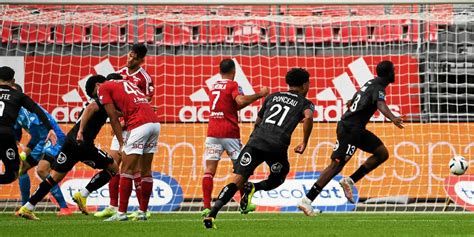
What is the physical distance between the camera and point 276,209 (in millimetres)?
17250

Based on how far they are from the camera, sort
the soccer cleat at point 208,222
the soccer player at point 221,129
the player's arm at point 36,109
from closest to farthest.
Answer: the soccer cleat at point 208,222 < the player's arm at point 36,109 < the soccer player at point 221,129

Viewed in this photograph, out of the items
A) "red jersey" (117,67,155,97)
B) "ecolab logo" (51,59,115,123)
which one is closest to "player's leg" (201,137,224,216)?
"red jersey" (117,67,155,97)

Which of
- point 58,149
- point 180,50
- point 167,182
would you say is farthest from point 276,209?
point 180,50

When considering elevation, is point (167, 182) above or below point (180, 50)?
below

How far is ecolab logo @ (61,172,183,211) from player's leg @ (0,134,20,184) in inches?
171

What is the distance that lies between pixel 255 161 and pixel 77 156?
3.14 metres

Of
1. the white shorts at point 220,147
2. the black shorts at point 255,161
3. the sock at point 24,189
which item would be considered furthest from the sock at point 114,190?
the black shorts at point 255,161

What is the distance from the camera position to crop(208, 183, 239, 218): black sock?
10.5m

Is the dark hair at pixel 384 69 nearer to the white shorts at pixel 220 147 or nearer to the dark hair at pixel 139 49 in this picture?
the white shorts at pixel 220 147

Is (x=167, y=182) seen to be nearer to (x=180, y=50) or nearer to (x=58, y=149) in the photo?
(x=58, y=149)

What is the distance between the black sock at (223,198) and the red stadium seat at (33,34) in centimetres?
1028

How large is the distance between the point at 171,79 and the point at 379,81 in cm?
822

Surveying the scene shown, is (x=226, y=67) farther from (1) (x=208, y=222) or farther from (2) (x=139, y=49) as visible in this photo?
(1) (x=208, y=222)

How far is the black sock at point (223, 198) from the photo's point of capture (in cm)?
1046
